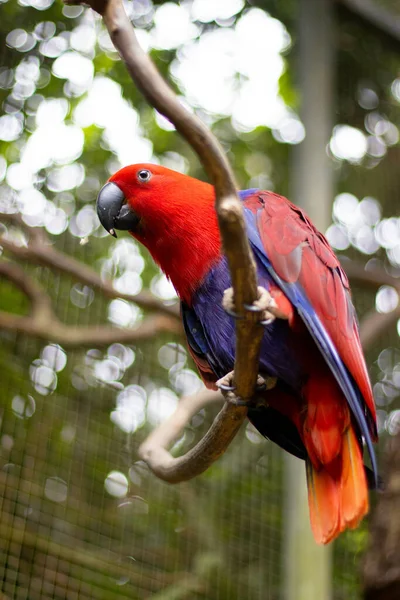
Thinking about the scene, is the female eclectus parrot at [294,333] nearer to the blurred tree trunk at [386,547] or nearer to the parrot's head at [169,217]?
the parrot's head at [169,217]

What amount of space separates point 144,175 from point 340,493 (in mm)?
1005

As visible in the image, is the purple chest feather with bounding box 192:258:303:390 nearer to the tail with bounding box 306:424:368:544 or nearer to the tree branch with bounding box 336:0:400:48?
the tail with bounding box 306:424:368:544

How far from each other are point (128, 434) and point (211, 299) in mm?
1414

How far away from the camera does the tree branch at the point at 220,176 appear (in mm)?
906

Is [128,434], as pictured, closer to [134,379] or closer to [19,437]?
[134,379]

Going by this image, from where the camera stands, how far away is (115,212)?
2.00 m

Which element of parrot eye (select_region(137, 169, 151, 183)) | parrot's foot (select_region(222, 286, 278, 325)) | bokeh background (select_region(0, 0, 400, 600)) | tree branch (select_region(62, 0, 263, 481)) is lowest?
bokeh background (select_region(0, 0, 400, 600))

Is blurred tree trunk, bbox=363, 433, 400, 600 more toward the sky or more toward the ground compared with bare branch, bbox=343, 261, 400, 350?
more toward the ground

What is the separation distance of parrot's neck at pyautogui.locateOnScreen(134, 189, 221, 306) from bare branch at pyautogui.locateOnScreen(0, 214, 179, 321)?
97 cm

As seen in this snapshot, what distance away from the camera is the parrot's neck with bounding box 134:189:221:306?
1794 mm

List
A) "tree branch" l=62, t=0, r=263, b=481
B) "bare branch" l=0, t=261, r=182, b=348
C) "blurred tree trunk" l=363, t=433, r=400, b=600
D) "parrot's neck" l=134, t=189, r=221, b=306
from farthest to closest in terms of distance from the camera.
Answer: "bare branch" l=0, t=261, r=182, b=348, "blurred tree trunk" l=363, t=433, r=400, b=600, "parrot's neck" l=134, t=189, r=221, b=306, "tree branch" l=62, t=0, r=263, b=481

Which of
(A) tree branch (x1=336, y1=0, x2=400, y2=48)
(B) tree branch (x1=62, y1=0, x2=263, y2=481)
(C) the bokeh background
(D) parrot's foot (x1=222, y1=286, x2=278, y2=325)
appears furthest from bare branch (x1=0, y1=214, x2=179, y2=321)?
(A) tree branch (x1=336, y1=0, x2=400, y2=48)

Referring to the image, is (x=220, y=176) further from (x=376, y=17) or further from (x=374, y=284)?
(x=376, y=17)

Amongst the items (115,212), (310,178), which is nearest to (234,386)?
(115,212)
